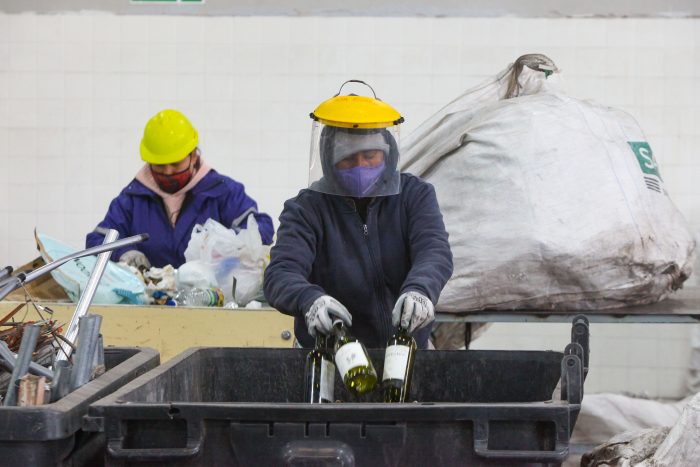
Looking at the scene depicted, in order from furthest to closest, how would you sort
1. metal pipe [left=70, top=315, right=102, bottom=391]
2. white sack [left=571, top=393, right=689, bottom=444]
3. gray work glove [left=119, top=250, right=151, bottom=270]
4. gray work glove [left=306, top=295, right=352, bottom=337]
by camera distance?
white sack [left=571, top=393, right=689, bottom=444]
gray work glove [left=119, top=250, right=151, bottom=270]
gray work glove [left=306, top=295, right=352, bottom=337]
metal pipe [left=70, top=315, right=102, bottom=391]

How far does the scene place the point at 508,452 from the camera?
192cm

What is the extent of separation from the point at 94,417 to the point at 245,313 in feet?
7.11

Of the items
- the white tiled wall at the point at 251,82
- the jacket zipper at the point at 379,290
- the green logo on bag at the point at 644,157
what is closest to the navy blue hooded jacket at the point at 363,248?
the jacket zipper at the point at 379,290

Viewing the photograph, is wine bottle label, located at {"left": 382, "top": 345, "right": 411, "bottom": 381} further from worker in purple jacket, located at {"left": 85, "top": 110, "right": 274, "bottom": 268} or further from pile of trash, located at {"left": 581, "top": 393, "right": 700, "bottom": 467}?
worker in purple jacket, located at {"left": 85, "top": 110, "right": 274, "bottom": 268}

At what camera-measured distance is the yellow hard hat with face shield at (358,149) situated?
9.72ft

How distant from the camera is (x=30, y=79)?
6.24 m

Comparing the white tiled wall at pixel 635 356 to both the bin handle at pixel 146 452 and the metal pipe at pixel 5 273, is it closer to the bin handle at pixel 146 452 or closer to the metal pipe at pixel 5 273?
the metal pipe at pixel 5 273

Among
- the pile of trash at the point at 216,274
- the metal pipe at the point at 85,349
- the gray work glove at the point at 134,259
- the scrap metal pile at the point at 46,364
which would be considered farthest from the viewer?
the gray work glove at the point at 134,259

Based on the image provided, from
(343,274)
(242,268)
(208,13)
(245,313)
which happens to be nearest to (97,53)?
(208,13)

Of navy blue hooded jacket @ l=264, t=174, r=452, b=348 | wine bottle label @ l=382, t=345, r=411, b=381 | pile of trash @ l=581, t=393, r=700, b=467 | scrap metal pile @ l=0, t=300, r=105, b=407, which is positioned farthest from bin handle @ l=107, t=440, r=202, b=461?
pile of trash @ l=581, t=393, r=700, b=467

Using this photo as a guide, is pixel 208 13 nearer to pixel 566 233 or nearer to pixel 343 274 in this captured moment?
pixel 566 233

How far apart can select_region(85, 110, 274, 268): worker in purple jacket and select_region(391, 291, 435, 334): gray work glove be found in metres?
2.39

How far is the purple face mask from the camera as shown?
2965 mm

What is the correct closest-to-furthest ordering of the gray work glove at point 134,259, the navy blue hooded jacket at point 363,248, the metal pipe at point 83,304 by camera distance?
the metal pipe at point 83,304
the navy blue hooded jacket at point 363,248
the gray work glove at point 134,259
